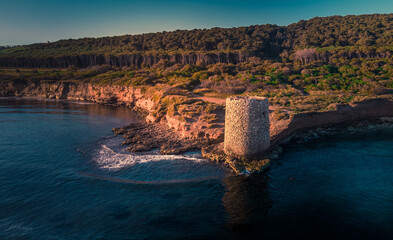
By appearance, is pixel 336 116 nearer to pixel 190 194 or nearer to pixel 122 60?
pixel 190 194

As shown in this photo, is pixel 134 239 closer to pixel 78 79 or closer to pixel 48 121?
pixel 48 121

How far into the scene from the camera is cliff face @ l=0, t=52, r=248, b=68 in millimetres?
75000

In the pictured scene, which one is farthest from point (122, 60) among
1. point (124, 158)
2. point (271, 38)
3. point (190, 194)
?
point (190, 194)

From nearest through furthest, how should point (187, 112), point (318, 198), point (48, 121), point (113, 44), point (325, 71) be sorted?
1. point (318, 198)
2. point (187, 112)
3. point (48, 121)
4. point (325, 71)
5. point (113, 44)

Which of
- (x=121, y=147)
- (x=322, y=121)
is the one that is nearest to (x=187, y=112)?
(x=121, y=147)

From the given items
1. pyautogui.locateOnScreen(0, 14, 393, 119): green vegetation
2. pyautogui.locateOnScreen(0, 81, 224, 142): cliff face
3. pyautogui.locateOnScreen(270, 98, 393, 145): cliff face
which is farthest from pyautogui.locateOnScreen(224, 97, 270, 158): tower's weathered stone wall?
pyautogui.locateOnScreen(0, 14, 393, 119): green vegetation

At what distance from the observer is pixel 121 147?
95.0ft

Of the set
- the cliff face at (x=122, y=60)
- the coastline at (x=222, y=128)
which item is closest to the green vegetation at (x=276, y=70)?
the coastline at (x=222, y=128)

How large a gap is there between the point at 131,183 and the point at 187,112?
44.5 ft

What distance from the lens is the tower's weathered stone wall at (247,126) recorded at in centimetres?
2241

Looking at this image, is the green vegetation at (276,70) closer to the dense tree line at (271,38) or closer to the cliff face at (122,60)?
the dense tree line at (271,38)

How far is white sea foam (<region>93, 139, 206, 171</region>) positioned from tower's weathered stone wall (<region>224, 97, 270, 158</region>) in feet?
13.5

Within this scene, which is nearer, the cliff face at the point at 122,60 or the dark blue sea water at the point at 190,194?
the dark blue sea water at the point at 190,194

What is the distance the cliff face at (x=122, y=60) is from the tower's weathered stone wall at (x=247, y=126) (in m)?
47.6
